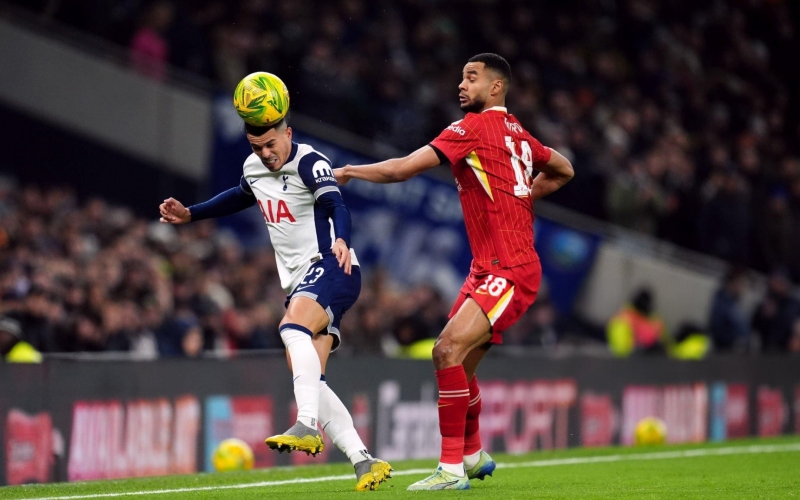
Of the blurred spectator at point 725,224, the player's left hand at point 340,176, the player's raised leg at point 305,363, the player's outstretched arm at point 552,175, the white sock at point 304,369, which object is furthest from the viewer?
the blurred spectator at point 725,224

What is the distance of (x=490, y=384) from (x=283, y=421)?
103 inches

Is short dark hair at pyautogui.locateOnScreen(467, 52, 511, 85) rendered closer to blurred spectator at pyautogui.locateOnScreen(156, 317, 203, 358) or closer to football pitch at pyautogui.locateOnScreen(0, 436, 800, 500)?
football pitch at pyautogui.locateOnScreen(0, 436, 800, 500)

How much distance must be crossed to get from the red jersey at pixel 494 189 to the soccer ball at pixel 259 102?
36.6 inches

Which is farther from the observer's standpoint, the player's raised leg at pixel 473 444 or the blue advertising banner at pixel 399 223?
the blue advertising banner at pixel 399 223

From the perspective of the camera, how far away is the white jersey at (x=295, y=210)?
23.9ft

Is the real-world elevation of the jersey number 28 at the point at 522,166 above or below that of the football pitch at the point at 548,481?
above

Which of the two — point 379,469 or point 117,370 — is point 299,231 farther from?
point 117,370

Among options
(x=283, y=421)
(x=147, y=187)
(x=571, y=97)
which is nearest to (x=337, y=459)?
(x=283, y=421)

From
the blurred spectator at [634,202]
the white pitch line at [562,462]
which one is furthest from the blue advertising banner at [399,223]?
the white pitch line at [562,462]

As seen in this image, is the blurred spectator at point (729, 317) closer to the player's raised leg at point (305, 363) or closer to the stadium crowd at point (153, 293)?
the stadium crowd at point (153, 293)

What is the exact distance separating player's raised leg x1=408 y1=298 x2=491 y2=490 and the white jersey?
716 mm

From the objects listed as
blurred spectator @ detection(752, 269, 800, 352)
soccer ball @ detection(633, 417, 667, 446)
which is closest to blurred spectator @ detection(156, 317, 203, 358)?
soccer ball @ detection(633, 417, 667, 446)

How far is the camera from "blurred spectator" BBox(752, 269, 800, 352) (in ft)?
57.0

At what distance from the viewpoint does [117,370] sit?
1091cm
